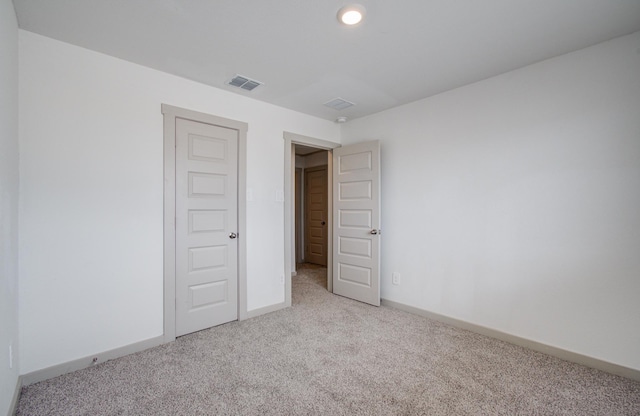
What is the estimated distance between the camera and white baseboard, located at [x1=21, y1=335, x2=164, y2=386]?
2029mm

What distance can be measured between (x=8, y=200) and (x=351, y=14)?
2422mm

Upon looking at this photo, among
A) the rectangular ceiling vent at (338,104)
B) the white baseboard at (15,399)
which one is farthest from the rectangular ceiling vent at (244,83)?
the white baseboard at (15,399)

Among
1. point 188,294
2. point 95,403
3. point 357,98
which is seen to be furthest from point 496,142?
point 95,403

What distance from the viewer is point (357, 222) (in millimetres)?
3842

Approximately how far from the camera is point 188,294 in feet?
9.23

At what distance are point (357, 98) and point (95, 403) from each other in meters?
3.51

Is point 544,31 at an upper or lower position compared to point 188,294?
upper

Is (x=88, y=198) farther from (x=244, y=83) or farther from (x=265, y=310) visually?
(x=265, y=310)

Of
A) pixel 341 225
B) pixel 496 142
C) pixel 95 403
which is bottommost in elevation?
pixel 95 403

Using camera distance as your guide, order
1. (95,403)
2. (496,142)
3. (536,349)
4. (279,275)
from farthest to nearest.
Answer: (279,275) → (496,142) → (536,349) → (95,403)

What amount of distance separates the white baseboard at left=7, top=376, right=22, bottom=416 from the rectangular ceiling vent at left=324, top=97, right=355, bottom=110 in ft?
11.8

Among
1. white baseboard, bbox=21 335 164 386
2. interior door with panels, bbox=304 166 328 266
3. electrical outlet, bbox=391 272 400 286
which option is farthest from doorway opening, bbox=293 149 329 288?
white baseboard, bbox=21 335 164 386

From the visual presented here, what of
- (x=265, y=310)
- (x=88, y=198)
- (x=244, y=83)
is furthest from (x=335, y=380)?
(x=244, y=83)

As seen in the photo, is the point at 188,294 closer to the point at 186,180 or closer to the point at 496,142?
the point at 186,180
